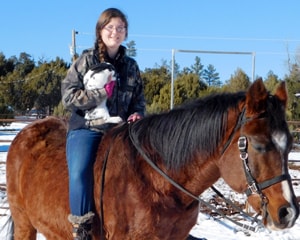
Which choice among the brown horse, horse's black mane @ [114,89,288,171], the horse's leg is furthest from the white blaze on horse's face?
the horse's leg

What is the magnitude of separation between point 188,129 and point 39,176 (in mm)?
1326

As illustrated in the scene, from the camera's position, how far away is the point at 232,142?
2389 mm

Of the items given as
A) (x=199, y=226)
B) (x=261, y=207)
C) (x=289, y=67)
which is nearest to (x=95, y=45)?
(x=261, y=207)

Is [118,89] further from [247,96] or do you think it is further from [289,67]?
[289,67]

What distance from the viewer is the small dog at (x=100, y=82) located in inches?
116

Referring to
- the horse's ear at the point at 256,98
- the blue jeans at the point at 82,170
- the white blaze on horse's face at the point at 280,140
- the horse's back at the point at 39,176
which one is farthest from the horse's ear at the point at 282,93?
the horse's back at the point at 39,176

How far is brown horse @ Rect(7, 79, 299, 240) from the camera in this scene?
87.7 inches

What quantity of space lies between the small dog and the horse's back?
0.43 meters

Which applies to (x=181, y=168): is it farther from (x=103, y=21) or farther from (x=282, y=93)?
(x=103, y=21)

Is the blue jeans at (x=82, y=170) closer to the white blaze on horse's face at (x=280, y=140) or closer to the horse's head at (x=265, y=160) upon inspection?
the horse's head at (x=265, y=160)

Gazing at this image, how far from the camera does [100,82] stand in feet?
9.60

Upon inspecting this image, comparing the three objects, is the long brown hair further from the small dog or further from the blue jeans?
the blue jeans

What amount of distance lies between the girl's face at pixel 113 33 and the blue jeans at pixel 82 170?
0.63 meters

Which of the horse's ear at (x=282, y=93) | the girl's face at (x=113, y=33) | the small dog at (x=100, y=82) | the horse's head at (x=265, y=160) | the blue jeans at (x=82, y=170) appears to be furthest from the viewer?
the girl's face at (x=113, y=33)
